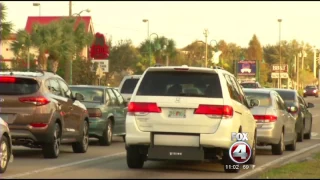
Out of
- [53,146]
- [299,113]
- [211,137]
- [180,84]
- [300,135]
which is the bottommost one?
[300,135]

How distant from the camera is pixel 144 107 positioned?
48.3ft

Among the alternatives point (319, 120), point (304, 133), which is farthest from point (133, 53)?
point (304, 133)

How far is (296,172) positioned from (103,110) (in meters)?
8.79

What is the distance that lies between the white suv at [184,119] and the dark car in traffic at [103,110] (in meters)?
7.44

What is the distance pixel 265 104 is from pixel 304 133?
23.9 ft

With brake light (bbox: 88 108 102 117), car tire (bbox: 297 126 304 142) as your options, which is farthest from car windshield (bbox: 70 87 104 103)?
car tire (bbox: 297 126 304 142)

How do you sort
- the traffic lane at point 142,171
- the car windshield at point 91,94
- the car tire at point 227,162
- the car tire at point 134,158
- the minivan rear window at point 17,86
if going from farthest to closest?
the car windshield at point 91,94 < the minivan rear window at point 17,86 < the car tire at point 134,158 < the car tire at point 227,162 < the traffic lane at point 142,171

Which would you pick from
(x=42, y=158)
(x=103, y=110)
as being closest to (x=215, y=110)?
(x=42, y=158)

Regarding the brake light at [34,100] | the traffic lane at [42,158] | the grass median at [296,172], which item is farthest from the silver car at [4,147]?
the grass median at [296,172]

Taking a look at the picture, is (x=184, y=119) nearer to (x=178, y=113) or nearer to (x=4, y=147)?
(x=178, y=113)

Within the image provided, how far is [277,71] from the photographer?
97.6 m

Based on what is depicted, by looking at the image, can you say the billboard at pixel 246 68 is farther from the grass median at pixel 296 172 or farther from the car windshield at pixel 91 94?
the grass median at pixel 296 172

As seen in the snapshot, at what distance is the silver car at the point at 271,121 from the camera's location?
19828mm

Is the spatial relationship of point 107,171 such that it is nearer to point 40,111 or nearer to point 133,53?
point 40,111
